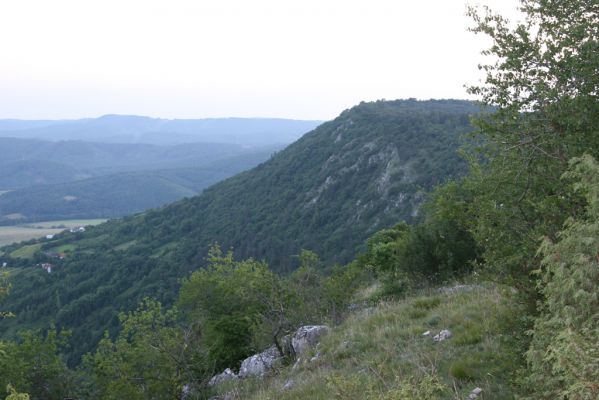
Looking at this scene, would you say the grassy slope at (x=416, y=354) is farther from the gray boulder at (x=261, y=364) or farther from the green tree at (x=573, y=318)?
the green tree at (x=573, y=318)

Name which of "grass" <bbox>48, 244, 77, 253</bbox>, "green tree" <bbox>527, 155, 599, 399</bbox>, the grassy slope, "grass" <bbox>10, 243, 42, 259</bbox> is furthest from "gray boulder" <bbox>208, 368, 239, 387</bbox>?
"grass" <bbox>10, 243, 42, 259</bbox>

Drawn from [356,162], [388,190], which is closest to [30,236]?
[356,162]

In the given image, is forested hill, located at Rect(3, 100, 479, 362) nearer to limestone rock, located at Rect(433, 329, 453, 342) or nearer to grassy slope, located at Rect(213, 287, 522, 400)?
grassy slope, located at Rect(213, 287, 522, 400)

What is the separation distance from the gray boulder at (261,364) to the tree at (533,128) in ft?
23.4

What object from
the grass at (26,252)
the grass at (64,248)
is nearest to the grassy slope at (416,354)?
the grass at (64,248)

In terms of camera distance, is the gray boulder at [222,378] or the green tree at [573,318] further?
the gray boulder at [222,378]

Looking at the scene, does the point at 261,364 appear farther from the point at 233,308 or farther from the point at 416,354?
the point at 233,308

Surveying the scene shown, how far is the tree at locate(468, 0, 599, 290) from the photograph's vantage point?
555 cm

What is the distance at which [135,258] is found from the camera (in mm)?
105750

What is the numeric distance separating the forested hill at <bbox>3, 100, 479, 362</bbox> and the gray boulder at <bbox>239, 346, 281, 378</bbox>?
6480 cm

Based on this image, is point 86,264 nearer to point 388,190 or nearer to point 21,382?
point 388,190

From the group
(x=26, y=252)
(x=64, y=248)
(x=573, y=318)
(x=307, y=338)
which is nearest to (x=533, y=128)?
(x=573, y=318)

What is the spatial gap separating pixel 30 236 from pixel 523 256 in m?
201

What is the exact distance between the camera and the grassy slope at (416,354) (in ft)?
18.7
